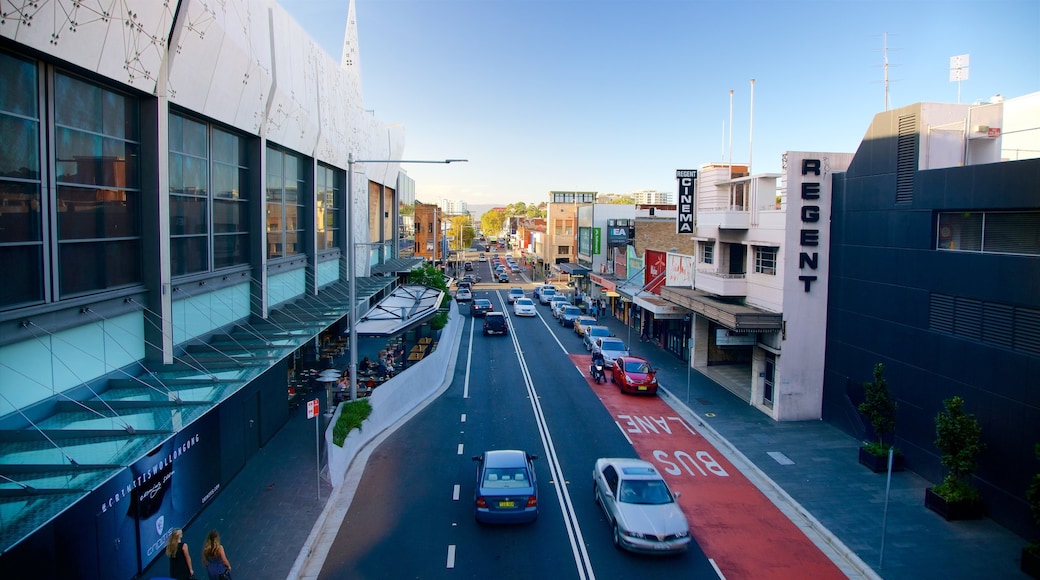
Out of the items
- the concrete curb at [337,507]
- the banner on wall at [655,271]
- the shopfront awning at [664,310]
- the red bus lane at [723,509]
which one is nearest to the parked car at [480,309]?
the banner on wall at [655,271]

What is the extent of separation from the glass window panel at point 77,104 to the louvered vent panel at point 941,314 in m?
19.8

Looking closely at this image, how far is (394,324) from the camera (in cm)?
2508

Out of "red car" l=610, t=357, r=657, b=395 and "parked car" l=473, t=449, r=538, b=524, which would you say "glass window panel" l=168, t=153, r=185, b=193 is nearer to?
"parked car" l=473, t=449, r=538, b=524

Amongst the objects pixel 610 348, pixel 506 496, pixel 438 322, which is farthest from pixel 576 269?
pixel 506 496

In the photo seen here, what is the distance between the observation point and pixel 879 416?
17.8m

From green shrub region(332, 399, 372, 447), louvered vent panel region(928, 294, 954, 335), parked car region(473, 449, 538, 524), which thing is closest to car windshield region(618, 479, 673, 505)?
parked car region(473, 449, 538, 524)

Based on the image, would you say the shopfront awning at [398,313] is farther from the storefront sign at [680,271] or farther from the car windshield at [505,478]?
the storefront sign at [680,271]

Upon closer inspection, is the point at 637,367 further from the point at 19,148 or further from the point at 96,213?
the point at 19,148

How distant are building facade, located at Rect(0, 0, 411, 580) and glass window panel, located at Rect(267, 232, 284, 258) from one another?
0.42 meters

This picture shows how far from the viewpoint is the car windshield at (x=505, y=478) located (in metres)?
14.4

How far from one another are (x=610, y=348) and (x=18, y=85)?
1074 inches

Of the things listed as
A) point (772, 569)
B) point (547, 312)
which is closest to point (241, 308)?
point (772, 569)

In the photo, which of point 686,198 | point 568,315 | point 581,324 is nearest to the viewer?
point 686,198

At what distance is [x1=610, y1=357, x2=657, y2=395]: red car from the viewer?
27.0 m
